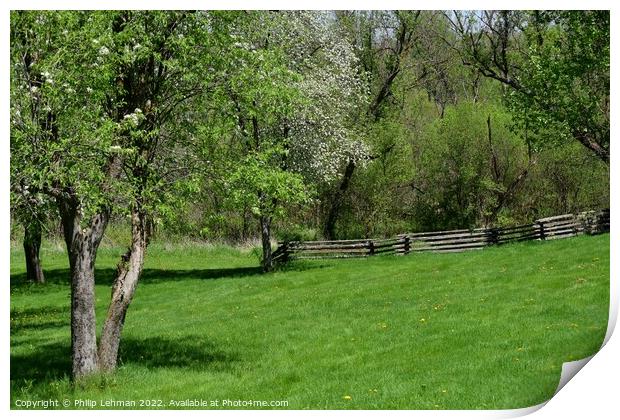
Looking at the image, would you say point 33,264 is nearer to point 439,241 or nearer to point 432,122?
point 439,241

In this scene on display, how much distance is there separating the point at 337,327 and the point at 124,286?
16.9 ft

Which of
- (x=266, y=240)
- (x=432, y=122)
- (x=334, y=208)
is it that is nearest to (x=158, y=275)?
(x=266, y=240)

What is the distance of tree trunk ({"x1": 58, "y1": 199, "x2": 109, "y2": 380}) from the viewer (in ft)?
40.1

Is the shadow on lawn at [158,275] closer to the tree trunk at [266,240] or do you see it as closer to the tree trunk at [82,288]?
the tree trunk at [266,240]

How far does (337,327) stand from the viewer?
54.6ft

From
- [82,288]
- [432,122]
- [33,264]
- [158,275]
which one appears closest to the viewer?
[82,288]

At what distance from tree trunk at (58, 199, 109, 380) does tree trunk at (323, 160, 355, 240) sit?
13.8 m

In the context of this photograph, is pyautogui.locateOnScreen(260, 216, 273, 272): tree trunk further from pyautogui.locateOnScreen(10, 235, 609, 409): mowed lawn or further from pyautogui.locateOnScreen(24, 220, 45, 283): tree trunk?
pyautogui.locateOnScreen(24, 220, 45, 283): tree trunk

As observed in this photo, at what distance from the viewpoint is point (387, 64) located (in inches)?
1068

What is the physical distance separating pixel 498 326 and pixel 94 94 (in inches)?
321

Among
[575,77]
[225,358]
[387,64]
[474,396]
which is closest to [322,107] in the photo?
[387,64]

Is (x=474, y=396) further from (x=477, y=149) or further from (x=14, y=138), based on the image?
(x=477, y=149)

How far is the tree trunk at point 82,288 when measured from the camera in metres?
12.2

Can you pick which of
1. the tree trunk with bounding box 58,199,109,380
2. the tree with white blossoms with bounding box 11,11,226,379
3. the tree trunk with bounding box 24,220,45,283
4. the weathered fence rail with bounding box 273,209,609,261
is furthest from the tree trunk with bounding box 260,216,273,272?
the tree trunk with bounding box 58,199,109,380
